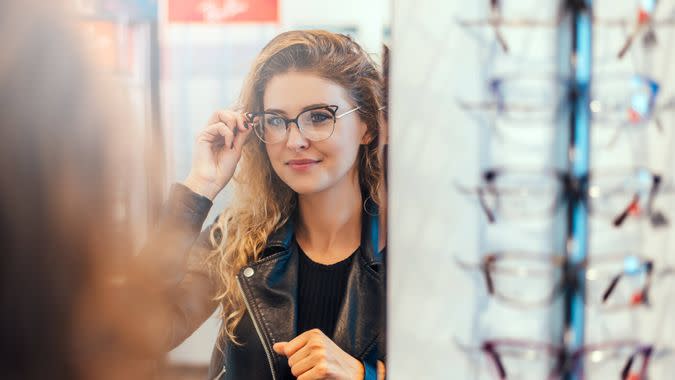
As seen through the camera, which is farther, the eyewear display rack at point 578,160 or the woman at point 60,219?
the woman at point 60,219

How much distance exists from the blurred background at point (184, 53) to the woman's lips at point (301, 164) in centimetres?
10

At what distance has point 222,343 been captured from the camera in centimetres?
81

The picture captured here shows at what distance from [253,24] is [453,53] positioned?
26 cm

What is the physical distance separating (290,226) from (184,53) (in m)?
0.27

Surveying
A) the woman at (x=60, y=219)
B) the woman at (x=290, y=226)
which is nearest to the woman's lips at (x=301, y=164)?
the woman at (x=290, y=226)

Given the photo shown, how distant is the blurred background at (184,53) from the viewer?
775 millimetres

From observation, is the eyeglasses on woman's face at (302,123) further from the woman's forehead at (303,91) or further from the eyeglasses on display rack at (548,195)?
→ the eyeglasses on display rack at (548,195)

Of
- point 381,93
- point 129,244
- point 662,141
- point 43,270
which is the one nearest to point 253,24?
point 381,93

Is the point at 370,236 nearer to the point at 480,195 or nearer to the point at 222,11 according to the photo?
the point at 480,195

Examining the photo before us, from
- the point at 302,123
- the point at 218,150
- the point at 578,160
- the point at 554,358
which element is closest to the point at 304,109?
the point at 302,123

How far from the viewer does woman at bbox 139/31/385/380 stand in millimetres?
779

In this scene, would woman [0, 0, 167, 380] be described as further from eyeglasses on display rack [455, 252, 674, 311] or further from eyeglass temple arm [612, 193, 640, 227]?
eyeglass temple arm [612, 193, 640, 227]

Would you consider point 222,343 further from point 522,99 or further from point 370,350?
point 522,99

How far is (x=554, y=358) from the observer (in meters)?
0.80
